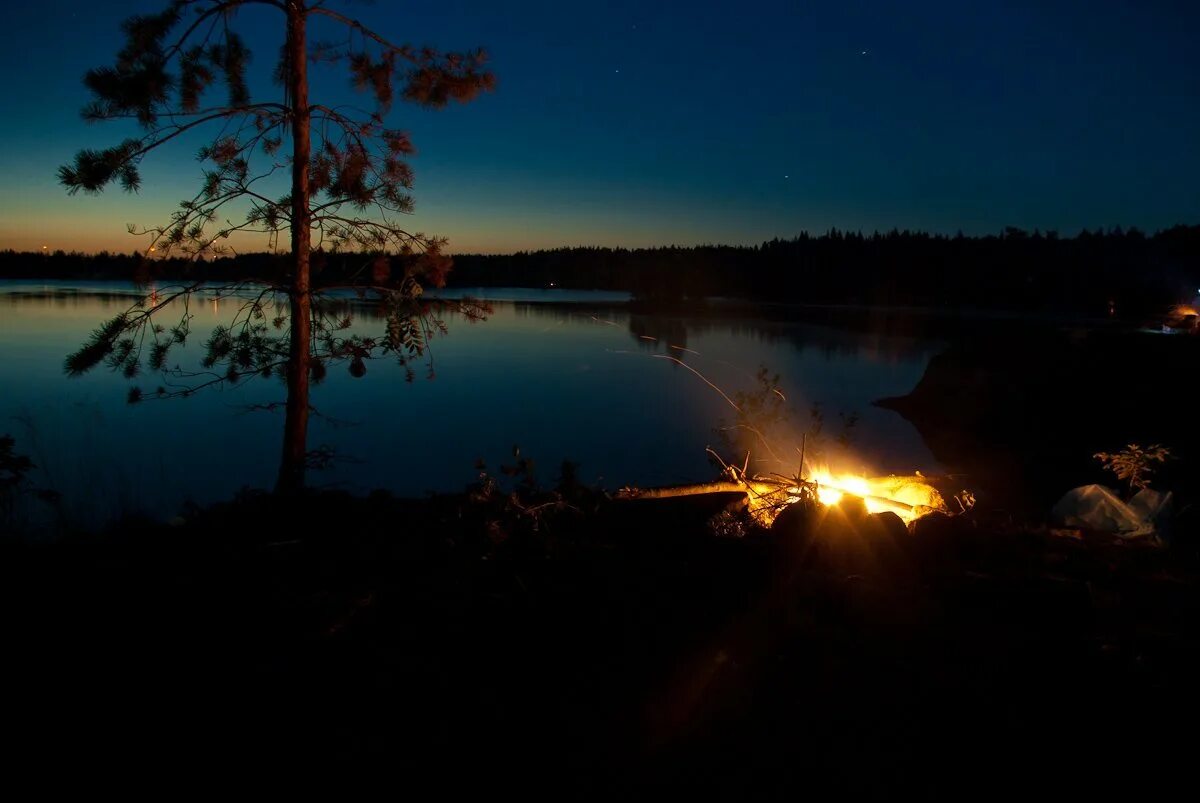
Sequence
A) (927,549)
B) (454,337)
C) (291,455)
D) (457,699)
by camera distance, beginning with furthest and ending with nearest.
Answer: (454,337) < (291,455) < (927,549) < (457,699)

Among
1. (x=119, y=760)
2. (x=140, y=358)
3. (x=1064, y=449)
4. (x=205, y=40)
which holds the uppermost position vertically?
(x=205, y=40)

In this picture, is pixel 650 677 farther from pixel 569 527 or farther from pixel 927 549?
pixel 927 549

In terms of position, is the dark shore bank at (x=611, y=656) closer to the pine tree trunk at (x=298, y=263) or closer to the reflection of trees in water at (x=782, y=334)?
the pine tree trunk at (x=298, y=263)

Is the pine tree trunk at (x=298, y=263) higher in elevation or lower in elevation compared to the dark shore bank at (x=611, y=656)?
higher

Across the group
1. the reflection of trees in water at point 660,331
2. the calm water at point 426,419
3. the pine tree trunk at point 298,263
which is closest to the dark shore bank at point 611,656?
the pine tree trunk at point 298,263

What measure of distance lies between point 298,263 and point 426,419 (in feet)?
85.7

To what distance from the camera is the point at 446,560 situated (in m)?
4.66

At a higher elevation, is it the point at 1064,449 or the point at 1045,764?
the point at 1045,764

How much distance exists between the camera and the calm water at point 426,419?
2183cm

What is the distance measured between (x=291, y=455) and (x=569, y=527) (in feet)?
11.4

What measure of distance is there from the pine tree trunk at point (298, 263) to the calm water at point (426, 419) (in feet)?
13.4

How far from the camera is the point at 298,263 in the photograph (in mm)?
6914

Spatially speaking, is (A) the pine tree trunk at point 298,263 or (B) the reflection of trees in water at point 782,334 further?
(B) the reflection of trees in water at point 782,334

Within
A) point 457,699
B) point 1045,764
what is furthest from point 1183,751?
point 457,699
